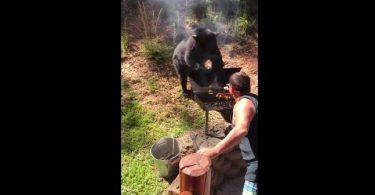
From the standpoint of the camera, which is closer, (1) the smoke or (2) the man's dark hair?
(2) the man's dark hair

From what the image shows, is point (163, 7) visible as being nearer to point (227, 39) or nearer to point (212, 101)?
point (227, 39)

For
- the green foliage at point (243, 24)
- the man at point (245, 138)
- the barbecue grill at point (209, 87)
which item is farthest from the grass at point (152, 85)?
the green foliage at point (243, 24)

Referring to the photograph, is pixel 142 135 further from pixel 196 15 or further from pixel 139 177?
pixel 196 15

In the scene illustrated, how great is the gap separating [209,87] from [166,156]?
76 centimetres

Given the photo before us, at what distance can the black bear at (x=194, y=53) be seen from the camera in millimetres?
4367

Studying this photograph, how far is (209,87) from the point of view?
434 cm

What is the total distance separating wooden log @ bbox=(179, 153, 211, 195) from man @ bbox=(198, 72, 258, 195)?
0.11 metres

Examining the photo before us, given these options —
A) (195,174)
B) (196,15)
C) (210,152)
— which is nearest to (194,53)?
(196,15)

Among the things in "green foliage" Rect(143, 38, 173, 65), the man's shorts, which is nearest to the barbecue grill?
"green foliage" Rect(143, 38, 173, 65)

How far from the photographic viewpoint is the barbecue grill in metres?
4.27

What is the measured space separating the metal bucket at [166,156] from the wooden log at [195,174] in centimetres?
13

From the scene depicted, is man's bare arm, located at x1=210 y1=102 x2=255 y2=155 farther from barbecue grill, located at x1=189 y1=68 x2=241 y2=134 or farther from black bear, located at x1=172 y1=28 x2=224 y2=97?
black bear, located at x1=172 y1=28 x2=224 y2=97
